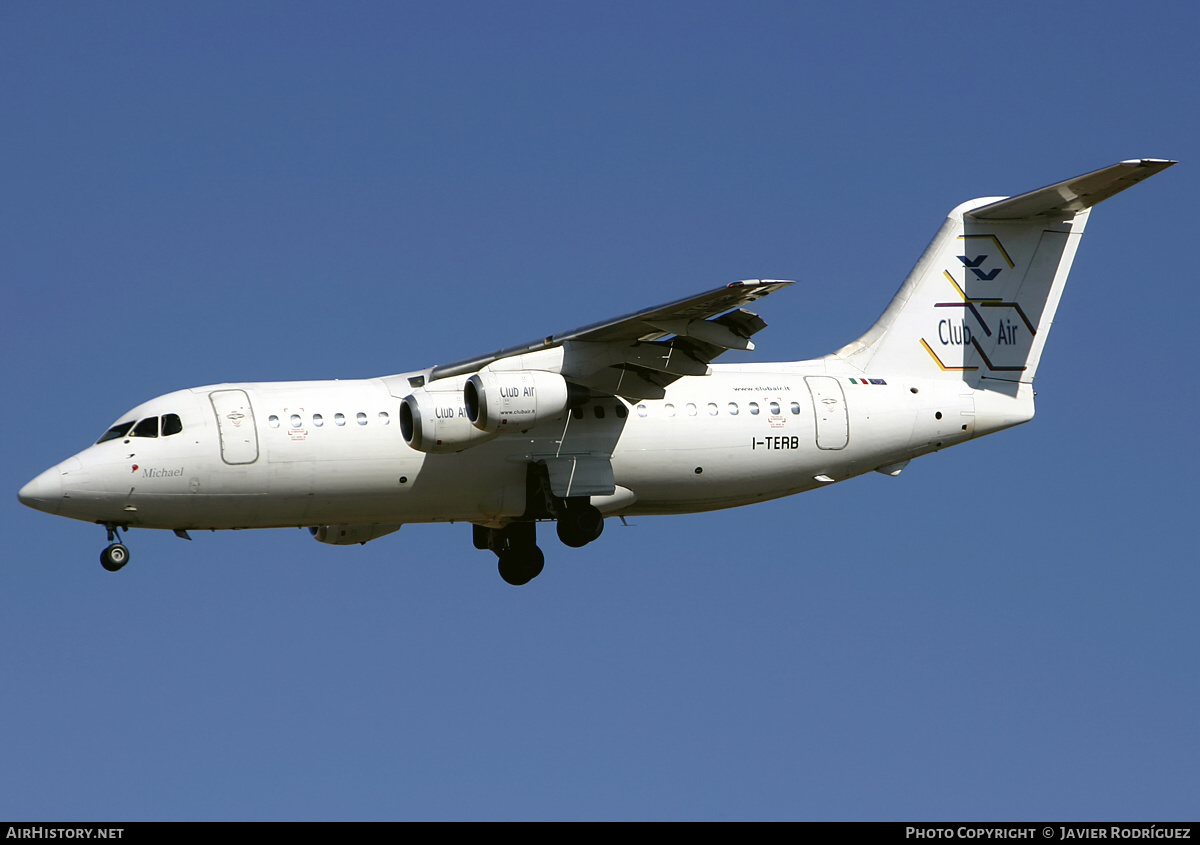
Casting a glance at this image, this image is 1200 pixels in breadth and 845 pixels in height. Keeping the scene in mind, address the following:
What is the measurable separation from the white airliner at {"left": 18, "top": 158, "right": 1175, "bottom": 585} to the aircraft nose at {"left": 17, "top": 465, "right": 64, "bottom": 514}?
0.02 m

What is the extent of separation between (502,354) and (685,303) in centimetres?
220

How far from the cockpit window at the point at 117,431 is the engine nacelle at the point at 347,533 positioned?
270 centimetres

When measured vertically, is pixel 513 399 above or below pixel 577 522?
above

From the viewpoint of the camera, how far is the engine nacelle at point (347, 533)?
Answer: 21203 mm

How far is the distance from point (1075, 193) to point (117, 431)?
37.8ft

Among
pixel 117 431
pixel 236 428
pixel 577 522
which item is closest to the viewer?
pixel 236 428

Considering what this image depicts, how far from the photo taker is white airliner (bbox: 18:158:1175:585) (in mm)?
19188

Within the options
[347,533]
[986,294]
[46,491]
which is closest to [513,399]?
[347,533]

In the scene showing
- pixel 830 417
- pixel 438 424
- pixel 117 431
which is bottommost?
pixel 830 417

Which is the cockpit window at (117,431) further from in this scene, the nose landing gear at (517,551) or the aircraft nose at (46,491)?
the nose landing gear at (517,551)

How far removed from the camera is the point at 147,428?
1936 centimetres

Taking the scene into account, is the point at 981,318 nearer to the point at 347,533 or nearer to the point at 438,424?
the point at 438,424

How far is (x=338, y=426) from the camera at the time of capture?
19469 mm
